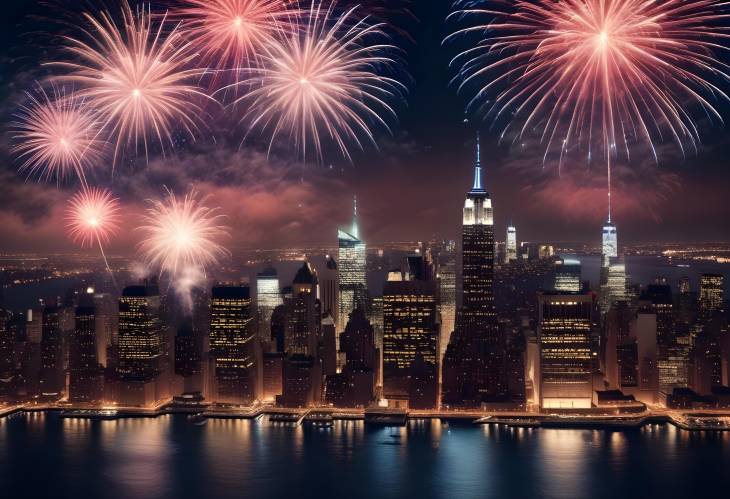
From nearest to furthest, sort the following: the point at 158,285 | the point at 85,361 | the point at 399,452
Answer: the point at 399,452 → the point at 85,361 → the point at 158,285

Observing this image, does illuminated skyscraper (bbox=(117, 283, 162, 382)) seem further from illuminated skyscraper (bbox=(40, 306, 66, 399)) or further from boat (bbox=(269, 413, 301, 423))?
boat (bbox=(269, 413, 301, 423))

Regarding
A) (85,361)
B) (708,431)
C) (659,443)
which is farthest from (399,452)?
(85,361)

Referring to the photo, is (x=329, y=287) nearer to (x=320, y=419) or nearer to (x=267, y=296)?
(x=267, y=296)

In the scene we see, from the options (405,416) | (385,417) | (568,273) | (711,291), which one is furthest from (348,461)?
(711,291)

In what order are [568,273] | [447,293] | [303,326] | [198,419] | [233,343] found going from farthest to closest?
[447,293], [568,273], [303,326], [233,343], [198,419]

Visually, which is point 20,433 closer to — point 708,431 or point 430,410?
point 430,410

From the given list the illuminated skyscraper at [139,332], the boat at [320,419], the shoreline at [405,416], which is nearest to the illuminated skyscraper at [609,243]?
the shoreline at [405,416]

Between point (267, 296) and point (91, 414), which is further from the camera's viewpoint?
point (267, 296)
